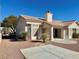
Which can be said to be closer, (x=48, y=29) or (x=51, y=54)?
(x=51, y=54)

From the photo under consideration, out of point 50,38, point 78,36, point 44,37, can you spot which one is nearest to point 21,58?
point 44,37

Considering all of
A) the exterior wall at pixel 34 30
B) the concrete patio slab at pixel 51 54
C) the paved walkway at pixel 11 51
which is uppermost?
the exterior wall at pixel 34 30

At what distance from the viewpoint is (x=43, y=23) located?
24141 mm

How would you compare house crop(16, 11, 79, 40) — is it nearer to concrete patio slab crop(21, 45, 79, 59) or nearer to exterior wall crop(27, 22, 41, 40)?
exterior wall crop(27, 22, 41, 40)

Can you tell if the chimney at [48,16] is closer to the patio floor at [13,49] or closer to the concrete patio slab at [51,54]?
the patio floor at [13,49]

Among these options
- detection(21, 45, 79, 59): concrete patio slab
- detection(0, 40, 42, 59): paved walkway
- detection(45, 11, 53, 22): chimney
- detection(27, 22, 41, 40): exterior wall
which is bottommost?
detection(0, 40, 42, 59): paved walkway

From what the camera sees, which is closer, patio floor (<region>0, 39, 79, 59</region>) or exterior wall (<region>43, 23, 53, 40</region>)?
patio floor (<region>0, 39, 79, 59</region>)

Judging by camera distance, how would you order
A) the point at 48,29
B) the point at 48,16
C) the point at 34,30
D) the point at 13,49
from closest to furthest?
the point at 13,49, the point at 34,30, the point at 48,29, the point at 48,16

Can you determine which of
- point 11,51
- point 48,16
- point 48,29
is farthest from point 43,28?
point 11,51

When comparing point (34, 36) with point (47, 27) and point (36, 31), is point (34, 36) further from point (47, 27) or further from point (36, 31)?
point (47, 27)

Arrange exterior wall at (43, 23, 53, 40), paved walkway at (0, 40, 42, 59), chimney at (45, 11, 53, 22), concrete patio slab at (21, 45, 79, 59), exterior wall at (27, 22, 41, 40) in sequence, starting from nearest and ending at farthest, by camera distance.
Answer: concrete patio slab at (21, 45, 79, 59), paved walkway at (0, 40, 42, 59), exterior wall at (43, 23, 53, 40), exterior wall at (27, 22, 41, 40), chimney at (45, 11, 53, 22)

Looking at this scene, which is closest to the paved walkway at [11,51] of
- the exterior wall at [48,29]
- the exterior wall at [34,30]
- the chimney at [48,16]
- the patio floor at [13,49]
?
the patio floor at [13,49]

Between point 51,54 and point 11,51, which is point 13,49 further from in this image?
point 51,54

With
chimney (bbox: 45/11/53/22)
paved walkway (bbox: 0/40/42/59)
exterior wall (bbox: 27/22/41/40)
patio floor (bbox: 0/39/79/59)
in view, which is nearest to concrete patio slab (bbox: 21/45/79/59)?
paved walkway (bbox: 0/40/42/59)
